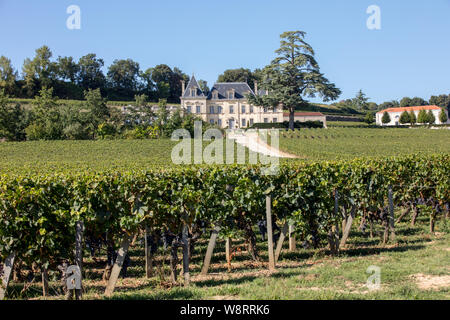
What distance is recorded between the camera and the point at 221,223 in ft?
28.1

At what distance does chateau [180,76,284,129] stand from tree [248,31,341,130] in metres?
22.8

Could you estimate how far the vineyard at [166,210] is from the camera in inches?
275

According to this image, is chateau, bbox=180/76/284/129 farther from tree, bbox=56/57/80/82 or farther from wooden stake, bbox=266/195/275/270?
wooden stake, bbox=266/195/275/270

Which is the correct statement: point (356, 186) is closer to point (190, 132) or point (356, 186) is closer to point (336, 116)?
point (190, 132)

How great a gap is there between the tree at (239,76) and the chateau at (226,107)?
1998 cm

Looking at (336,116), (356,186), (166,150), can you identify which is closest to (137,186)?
(356,186)

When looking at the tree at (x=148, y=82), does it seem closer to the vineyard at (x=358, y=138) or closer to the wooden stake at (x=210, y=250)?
the vineyard at (x=358, y=138)

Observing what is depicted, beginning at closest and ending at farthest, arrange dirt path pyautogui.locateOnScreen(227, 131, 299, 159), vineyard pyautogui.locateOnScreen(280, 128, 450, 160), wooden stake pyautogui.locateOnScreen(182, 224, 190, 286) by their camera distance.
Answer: wooden stake pyautogui.locateOnScreen(182, 224, 190, 286)
dirt path pyautogui.locateOnScreen(227, 131, 299, 159)
vineyard pyautogui.locateOnScreen(280, 128, 450, 160)

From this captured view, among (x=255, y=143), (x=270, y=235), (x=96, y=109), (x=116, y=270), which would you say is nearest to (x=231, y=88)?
(x=96, y=109)

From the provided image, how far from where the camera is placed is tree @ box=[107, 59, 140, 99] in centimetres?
9662

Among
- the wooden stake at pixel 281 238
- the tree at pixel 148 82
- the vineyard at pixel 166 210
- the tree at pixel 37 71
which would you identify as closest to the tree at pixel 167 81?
the tree at pixel 148 82

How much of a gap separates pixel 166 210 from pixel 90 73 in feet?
301

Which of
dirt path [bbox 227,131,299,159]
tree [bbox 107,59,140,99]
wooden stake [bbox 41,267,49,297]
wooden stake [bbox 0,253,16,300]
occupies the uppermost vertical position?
tree [bbox 107,59,140,99]

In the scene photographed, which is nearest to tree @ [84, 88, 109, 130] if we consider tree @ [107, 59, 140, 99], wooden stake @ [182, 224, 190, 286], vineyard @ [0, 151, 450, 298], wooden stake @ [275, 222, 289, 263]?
tree @ [107, 59, 140, 99]
